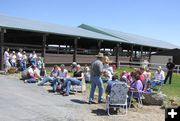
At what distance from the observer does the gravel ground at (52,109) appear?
893cm

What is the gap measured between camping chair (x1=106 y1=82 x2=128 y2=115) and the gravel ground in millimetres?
368

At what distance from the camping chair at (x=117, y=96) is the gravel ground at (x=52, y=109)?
0.37 meters

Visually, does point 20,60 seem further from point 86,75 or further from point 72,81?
point 72,81

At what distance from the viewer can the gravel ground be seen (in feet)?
29.3

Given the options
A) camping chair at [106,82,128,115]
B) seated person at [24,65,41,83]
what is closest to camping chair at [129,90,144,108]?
camping chair at [106,82,128,115]

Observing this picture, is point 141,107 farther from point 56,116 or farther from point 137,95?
point 56,116

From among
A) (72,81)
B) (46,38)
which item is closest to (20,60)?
(72,81)

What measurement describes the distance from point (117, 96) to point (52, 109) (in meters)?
1.91

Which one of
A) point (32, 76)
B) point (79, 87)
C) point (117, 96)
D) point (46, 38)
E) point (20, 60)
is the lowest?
point (79, 87)

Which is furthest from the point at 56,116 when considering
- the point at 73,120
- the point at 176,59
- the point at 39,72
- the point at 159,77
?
the point at 176,59

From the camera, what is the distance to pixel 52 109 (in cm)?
999

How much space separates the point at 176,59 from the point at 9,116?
33.2 meters

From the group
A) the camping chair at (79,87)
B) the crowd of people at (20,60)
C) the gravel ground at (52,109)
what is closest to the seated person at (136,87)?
the gravel ground at (52,109)

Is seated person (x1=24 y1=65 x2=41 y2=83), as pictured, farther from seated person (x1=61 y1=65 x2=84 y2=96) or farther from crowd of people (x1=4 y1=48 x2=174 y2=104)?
seated person (x1=61 y1=65 x2=84 y2=96)
